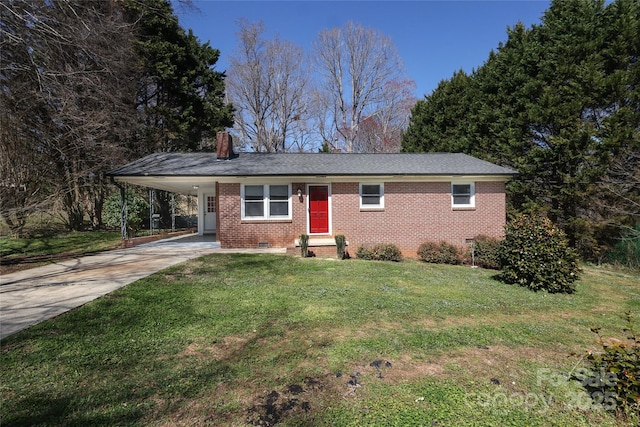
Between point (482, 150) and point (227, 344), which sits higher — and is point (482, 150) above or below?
above

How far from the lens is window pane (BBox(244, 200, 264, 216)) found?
11922mm

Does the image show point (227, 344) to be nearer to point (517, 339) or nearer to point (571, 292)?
point (517, 339)

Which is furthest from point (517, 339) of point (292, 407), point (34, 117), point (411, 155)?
Answer: point (34, 117)

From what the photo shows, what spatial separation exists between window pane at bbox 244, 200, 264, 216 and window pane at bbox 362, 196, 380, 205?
13.8ft

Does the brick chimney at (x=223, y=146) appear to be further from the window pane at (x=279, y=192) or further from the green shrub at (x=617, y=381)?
the green shrub at (x=617, y=381)

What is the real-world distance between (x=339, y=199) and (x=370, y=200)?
52.2 inches

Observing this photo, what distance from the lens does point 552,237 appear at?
7.63m

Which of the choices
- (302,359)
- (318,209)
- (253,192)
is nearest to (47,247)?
(253,192)

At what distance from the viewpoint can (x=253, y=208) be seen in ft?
39.2

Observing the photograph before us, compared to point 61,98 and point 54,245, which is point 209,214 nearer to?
point 54,245

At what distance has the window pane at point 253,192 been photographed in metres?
12.0

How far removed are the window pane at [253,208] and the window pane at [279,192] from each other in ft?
1.86

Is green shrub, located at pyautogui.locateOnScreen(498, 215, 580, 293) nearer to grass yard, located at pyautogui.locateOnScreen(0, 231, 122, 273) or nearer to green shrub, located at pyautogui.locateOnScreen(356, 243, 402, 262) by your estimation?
green shrub, located at pyautogui.locateOnScreen(356, 243, 402, 262)

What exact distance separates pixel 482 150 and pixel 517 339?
14.8 metres
